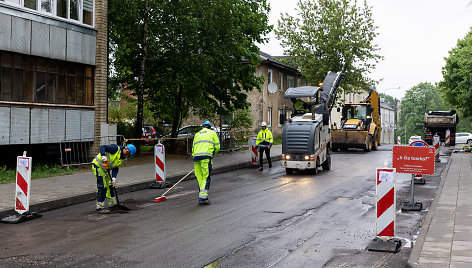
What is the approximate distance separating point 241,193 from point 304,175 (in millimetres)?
4888

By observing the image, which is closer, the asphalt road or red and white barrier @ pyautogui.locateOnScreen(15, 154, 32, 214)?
the asphalt road

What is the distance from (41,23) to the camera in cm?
1603

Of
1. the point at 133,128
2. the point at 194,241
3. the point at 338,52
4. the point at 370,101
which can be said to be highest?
the point at 338,52

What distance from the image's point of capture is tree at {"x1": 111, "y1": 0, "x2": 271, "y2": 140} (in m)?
19.4

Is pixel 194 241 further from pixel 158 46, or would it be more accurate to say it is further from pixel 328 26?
pixel 328 26

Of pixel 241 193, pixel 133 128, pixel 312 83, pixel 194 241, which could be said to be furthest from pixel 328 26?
pixel 194 241

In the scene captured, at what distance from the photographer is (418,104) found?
11375 cm

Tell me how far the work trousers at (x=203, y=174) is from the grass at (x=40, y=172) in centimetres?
577

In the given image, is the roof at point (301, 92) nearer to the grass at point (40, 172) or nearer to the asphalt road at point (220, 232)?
the asphalt road at point (220, 232)

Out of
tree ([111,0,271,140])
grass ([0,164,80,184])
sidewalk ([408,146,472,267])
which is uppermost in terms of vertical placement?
tree ([111,0,271,140])

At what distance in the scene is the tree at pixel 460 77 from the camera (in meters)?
27.5

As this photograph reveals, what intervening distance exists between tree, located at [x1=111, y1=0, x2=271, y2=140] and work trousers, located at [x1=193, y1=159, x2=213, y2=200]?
9149 millimetres

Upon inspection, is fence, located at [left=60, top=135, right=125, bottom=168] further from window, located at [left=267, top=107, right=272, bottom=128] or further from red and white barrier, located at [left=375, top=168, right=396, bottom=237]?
window, located at [left=267, top=107, right=272, bottom=128]

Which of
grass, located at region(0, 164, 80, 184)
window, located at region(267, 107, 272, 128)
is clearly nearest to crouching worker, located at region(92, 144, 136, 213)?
grass, located at region(0, 164, 80, 184)
